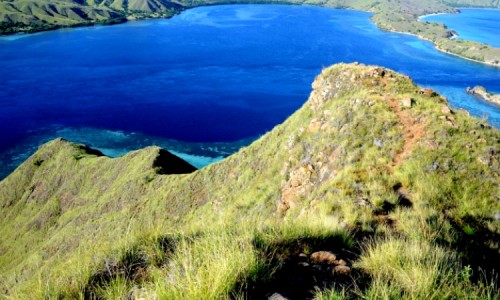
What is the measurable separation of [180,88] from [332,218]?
13345 centimetres

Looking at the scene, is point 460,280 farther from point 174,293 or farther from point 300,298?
point 174,293

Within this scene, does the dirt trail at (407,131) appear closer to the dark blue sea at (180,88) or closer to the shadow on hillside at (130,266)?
the shadow on hillside at (130,266)

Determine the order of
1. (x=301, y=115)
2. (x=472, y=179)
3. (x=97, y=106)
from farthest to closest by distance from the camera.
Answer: (x=97, y=106) < (x=301, y=115) < (x=472, y=179)

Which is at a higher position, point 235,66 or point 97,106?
point 235,66

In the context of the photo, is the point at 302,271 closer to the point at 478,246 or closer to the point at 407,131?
the point at 478,246

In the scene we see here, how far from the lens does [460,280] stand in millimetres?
5871

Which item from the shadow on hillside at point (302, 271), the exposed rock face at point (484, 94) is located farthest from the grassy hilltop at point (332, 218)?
the exposed rock face at point (484, 94)

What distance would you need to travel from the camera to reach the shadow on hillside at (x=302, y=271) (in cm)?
544

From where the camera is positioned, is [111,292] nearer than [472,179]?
Yes

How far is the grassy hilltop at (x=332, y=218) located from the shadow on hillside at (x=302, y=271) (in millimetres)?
28

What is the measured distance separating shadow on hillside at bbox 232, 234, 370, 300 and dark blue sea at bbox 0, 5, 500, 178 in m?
85.6

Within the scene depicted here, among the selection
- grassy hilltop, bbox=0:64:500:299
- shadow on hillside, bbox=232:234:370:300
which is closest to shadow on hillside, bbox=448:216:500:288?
grassy hilltop, bbox=0:64:500:299

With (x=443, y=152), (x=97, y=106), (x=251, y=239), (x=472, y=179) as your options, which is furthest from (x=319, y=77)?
(x=97, y=106)

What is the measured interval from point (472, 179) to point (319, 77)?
81.6ft
